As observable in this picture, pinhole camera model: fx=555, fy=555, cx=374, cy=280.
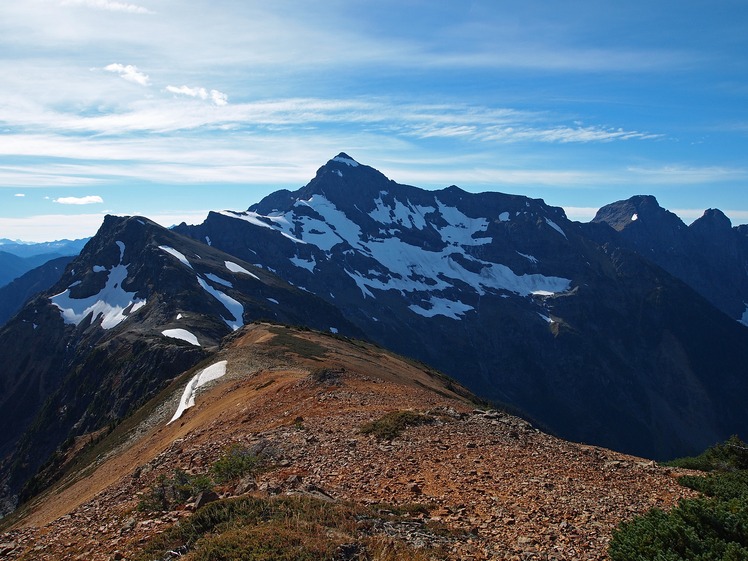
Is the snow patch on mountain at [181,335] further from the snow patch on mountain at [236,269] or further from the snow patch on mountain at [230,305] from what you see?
the snow patch on mountain at [236,269]

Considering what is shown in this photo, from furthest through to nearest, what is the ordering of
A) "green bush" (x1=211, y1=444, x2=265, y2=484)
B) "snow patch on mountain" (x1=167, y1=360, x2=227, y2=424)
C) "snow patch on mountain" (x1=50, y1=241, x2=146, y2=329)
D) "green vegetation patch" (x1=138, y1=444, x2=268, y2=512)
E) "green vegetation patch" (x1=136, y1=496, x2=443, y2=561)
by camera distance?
"snow patch on mountain" (x1=50, y1=241, x2=146, y2=329) → "snow patch on mountain" (x1=167, y1=360, x2=227, y2=424) → "green bush" (x1=211, y1=444, x2=265, y2=484) → "green vegetation patch" (x1=138, y1=444, x2=268, y2=512) → "green vegetation patch" (x1=136, y1=496, x2=443, y2=561)

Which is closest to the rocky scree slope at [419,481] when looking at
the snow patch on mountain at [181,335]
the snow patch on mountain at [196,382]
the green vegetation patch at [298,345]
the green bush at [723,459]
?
the green bush at [723,459]

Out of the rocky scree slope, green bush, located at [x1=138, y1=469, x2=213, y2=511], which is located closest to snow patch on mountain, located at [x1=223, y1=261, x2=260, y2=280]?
the rocky scree slope

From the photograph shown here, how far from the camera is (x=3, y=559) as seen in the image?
1584 cm

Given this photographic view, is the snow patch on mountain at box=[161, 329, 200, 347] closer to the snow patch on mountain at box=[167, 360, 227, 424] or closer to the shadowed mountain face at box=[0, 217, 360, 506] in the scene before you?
the shadowed mountain face at box=[0, 217, 360, 506]

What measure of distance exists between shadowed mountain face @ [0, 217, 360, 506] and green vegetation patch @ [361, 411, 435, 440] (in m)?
56.3

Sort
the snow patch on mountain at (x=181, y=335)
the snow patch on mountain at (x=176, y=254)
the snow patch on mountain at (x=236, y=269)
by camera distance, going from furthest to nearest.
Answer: the snow patch on mountain at (x=236, y=269)
the snow patch on mountain at (x=176, y=254)
the snow patch on mountain at (x=181, y=335)

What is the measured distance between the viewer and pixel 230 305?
14962cm

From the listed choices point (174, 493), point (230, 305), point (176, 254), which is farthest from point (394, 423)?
point (176, 254)

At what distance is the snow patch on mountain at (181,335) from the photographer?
343 ft

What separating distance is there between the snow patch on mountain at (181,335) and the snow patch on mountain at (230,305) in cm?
2136

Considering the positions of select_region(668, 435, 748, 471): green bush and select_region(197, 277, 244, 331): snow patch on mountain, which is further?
select_region(197, 277, 244, 331): snow patch on mountain

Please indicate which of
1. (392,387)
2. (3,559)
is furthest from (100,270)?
(3,559)

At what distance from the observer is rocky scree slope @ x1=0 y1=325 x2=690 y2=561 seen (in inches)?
540
